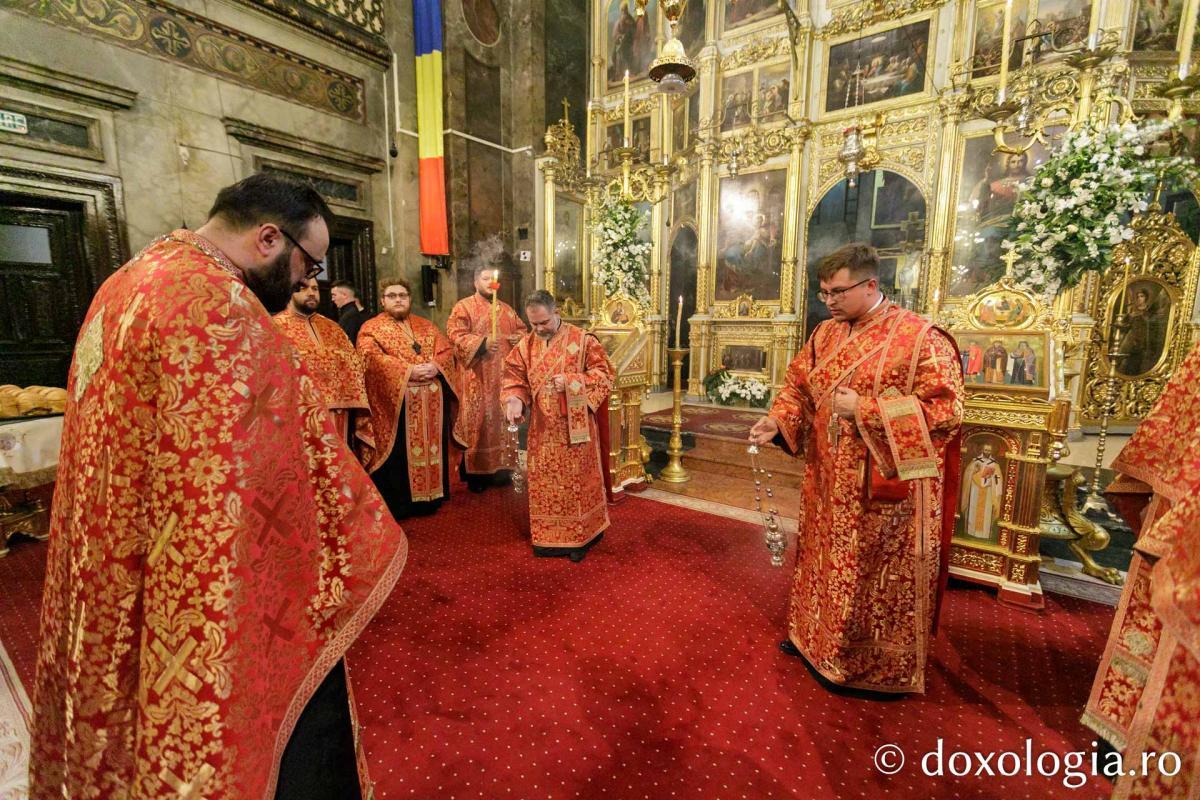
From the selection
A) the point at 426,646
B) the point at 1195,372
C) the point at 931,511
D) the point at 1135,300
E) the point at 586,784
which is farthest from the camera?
the point at 1135,300

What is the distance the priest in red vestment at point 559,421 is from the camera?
4.10 meters

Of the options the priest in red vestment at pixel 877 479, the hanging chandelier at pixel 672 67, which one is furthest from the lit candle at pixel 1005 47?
the hanging chandelier at pixel 672 67

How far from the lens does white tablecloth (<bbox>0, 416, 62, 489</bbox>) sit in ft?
13.3

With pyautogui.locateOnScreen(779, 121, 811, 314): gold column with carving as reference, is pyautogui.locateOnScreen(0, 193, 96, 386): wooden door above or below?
below

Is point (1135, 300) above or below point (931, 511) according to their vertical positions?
above

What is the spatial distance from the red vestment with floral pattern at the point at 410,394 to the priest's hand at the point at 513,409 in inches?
56.9

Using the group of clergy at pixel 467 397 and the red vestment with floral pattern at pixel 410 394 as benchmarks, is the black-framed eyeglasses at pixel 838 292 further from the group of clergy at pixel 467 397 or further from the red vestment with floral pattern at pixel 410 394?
the red vestment with floral pattern at pixel 410 394

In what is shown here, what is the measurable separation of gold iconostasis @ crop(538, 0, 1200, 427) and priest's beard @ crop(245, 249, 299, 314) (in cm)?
549

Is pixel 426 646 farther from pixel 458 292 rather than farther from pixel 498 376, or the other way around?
pixel 458 292

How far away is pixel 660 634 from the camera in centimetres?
315

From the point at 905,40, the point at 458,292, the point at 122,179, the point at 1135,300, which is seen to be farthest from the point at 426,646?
the point at 905,40

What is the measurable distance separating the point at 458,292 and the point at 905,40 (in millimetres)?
9371

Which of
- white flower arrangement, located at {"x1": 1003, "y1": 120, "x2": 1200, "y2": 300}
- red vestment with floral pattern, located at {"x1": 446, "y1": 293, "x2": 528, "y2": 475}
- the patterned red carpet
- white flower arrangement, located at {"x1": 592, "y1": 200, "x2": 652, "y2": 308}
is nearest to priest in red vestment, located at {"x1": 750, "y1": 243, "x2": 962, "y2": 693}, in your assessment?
white flower arrangement, located at {"x1": 1003, "y1": 120, "x2": 1200, "y2": 300}

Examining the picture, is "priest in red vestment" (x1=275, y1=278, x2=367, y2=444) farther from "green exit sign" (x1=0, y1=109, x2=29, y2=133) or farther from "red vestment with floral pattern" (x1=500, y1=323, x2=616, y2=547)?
"green exit sign" (x1=0, y1=109, x2=29, y2=133)
